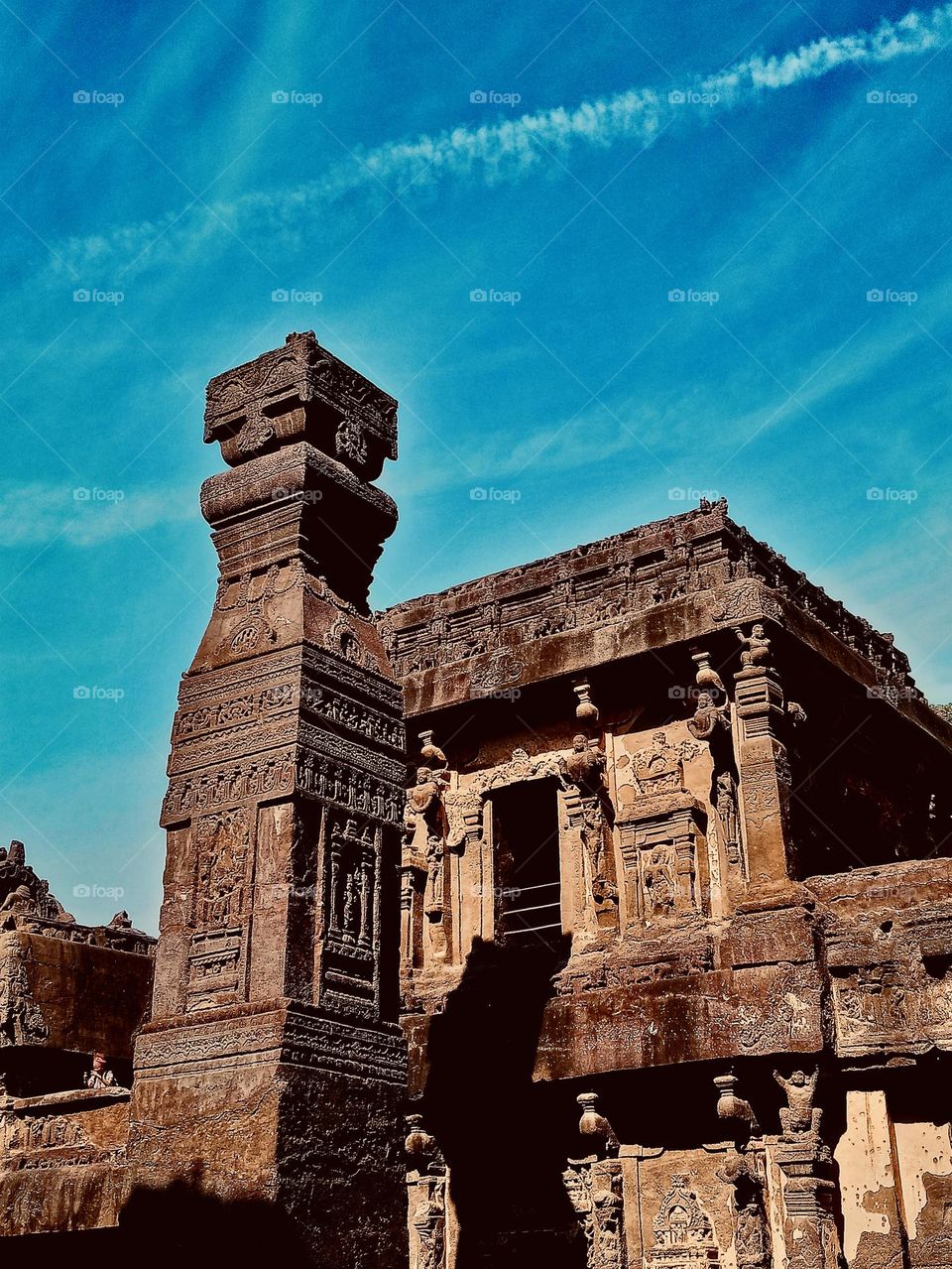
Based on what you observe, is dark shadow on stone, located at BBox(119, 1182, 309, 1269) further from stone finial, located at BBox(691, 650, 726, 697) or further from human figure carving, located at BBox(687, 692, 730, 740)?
stone finial, located at BBox(691, 650, 726, 697)

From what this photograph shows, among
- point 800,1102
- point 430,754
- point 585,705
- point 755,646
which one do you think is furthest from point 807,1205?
point 430,754

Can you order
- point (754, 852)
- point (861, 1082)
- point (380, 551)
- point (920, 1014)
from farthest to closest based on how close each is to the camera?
point (754, 852)
point (861, 1082)
point (920, 1014)
point (380, 551)

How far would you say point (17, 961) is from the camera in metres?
7.87

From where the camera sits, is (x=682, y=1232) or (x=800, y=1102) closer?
(x=800, y=1102)

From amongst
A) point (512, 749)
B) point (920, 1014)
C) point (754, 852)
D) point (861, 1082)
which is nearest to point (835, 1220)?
point (861, 1082)

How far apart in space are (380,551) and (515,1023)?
5826 mm

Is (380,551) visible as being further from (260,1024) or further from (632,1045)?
(632,1045)

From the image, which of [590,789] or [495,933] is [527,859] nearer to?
[495,933]

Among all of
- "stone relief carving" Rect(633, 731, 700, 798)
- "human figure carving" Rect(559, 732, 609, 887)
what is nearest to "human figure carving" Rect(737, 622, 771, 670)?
"stone relief carving" Rect(633, 731, 700, 798)

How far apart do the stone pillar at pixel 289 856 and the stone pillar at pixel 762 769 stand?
552 cm

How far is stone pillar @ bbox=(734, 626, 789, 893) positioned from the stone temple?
0.04m

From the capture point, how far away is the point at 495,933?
491 inches

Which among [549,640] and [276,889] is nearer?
[276,889]

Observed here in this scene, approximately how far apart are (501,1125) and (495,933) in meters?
1.79
